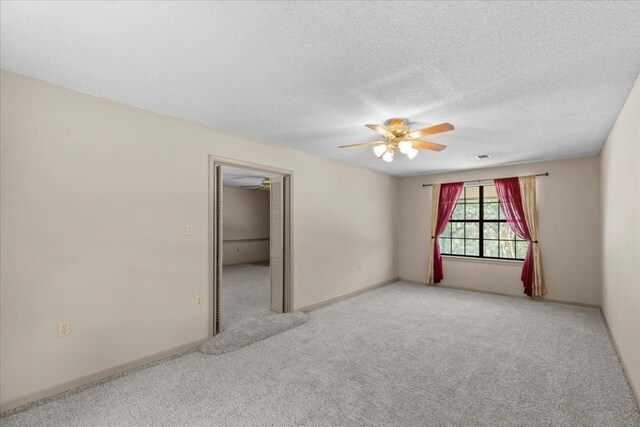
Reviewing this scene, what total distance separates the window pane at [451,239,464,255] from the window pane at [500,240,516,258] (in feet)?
2.27

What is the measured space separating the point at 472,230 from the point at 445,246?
24.0 inches

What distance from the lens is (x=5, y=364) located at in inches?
84.4

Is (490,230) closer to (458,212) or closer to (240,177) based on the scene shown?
(458,212)

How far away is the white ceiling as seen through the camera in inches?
255

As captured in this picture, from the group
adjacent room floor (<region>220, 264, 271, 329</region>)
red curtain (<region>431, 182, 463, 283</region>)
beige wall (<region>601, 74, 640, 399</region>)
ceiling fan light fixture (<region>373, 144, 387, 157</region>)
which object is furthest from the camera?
red curtain (<region>431, 182, 463, 283</region>)

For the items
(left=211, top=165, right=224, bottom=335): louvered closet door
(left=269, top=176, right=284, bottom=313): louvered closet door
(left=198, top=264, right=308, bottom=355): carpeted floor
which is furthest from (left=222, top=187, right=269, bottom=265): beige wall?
(left=211, top=165, right=224, bottom=335): louvered closet door

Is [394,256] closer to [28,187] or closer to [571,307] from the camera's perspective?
[571,307]

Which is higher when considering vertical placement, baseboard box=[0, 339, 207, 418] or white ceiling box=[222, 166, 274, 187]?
white ceiling box=[222, 166, 274, 187]

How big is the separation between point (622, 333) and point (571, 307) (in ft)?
7.01

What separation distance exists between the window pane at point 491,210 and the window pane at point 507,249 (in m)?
0.49

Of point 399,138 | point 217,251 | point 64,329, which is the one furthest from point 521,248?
point 64,329

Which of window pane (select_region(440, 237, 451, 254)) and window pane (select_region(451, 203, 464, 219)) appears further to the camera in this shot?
window pane (select_region(440, 237, 451, 254))

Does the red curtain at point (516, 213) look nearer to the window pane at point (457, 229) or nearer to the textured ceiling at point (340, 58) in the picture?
the window pane at point (457, 229)

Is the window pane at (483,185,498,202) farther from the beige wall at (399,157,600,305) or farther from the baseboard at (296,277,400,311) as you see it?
the baseboard at (296,277,400,311)
